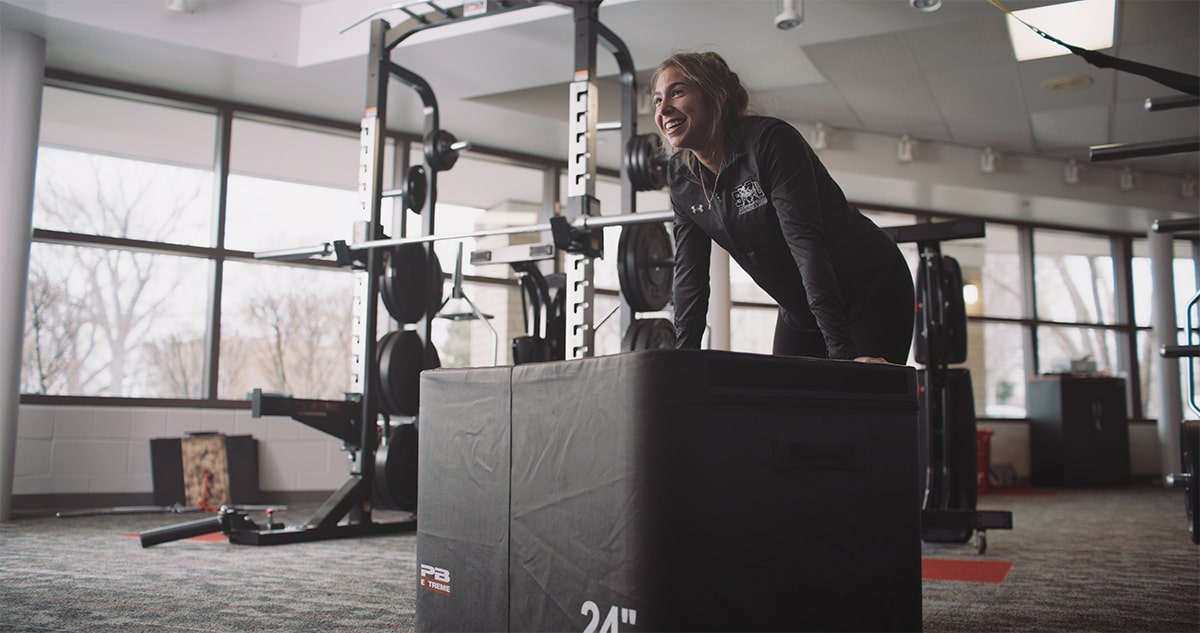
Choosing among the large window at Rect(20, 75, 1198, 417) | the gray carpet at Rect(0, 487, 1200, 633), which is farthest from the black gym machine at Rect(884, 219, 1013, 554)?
the large window at Rect(20, 75, 1198, 417)

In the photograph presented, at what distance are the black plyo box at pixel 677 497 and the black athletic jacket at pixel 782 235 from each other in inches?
10.8

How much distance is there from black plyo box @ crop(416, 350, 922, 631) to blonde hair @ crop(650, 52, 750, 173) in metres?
0.57

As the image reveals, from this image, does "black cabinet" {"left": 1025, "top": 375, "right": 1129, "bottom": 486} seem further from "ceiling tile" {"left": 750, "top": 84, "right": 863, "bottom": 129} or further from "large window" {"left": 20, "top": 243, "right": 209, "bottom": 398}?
"large window" {"left": 20, "top": 243, "right": 209, "bottom": 398}

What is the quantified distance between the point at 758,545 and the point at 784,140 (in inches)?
29.1

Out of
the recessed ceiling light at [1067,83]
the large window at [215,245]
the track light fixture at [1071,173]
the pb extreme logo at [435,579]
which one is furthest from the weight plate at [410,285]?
the track light fixture at [1071,173]

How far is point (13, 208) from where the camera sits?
175 inches

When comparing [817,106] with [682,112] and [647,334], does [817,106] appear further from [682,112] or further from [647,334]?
[682,112]

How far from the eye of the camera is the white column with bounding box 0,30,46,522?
435cm

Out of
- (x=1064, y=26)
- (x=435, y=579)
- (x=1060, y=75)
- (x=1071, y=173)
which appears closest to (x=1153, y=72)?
(x=435, y=579)

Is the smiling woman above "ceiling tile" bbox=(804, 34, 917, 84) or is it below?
below

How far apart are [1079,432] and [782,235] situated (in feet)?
24.4

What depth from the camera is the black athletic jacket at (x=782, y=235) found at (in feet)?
5.05

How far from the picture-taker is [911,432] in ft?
4.42

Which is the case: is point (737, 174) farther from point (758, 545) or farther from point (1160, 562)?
point (1160, 562)
